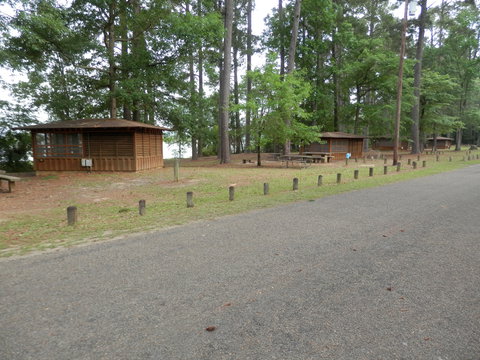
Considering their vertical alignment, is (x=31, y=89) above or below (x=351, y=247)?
above

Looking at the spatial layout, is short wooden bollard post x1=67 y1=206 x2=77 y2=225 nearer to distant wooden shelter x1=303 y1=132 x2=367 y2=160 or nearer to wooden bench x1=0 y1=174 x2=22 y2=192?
wooden bench x1=0 y1=174 x2=22 y2=192

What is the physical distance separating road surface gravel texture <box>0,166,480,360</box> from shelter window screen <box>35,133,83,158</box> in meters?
15.7

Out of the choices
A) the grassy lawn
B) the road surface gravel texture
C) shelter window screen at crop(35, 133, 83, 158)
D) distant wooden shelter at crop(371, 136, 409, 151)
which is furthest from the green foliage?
distant wooden shelter at crop(371, 136, 409, 151)

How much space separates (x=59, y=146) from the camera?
Result: 1870cm

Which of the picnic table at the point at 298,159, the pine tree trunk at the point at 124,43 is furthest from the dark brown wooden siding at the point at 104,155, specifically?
the picnic table at the point at 298,159

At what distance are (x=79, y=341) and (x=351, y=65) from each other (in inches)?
1306

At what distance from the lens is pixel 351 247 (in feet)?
16.2

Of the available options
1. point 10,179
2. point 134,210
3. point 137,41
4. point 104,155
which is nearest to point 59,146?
point 104,155

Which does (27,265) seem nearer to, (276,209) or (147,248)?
(147,248)

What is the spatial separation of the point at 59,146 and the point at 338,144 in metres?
23.6

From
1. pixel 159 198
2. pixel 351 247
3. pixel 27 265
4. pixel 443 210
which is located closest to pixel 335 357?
pixel 351 247

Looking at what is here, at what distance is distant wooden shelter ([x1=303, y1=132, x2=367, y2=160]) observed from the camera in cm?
2900

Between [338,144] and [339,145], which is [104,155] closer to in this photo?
[338,144]

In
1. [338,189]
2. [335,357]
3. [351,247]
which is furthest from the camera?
[338,189]
